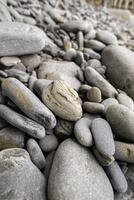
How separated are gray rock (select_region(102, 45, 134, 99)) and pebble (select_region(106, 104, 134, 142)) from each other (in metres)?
0.39

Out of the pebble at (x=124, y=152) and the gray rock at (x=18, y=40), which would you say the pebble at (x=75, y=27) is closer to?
the gray rock at (x=18, y=40)

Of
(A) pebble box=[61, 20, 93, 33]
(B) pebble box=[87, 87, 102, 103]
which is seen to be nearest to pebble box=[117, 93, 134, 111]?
(B) pebble box=[87, 87, 102, 103]

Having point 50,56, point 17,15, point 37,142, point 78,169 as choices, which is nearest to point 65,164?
point 78,169

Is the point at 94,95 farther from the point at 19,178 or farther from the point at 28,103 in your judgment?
the point at 19,178

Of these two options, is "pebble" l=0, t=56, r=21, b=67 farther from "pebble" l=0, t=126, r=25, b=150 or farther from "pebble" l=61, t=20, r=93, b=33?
"pebble" l=61, t=20, r=93, b=33

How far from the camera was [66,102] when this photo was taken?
4.84 ft

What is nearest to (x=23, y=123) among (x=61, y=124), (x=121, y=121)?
(x=61, y=124)

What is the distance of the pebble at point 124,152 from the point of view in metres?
1.42

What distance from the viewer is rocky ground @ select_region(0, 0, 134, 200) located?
1.27 meters

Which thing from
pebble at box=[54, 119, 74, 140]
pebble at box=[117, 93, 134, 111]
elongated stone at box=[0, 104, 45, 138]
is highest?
pebble at box=[117, 93, 134, 111]

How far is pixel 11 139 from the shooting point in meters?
1.43

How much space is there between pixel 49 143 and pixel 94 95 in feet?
1.24

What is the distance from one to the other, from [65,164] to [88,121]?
0.96 ft

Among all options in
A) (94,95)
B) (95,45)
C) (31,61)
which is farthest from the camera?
(95,45)
